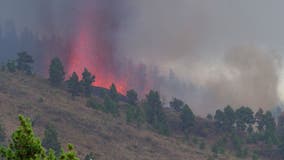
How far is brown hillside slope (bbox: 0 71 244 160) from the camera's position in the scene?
70.1 m

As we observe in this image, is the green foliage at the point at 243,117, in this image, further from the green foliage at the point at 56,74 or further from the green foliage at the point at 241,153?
the green foliage at the point at 56,74

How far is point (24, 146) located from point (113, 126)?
70793 mm

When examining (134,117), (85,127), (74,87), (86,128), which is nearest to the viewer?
(86,128)

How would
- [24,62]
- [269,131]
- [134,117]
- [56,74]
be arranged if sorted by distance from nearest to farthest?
[134,117]
[269,131]
[56,74]
[24,62]

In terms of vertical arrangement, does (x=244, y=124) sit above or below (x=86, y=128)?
above

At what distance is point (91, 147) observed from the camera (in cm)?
6975

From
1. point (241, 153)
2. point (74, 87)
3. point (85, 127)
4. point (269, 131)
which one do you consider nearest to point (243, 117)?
point (269, 131)

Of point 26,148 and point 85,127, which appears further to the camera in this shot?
point 85,127

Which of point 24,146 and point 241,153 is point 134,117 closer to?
point 241,153

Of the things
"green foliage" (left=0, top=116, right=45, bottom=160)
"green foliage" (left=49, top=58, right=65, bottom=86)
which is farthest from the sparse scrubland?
"green foliage" (left=0, top=116, right=45, bottom=160)

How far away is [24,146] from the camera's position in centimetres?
1120

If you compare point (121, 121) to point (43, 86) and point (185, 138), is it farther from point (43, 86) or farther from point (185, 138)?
point (43, 86)

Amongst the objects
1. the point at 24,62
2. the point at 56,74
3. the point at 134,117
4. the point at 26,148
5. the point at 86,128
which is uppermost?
the point at 24,62

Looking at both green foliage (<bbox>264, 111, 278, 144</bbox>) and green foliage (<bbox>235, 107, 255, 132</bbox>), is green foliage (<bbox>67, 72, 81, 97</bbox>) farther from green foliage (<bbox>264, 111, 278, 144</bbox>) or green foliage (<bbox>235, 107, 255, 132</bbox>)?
green foliage (<bbox>264, 111, 278, 144</bbox>)
